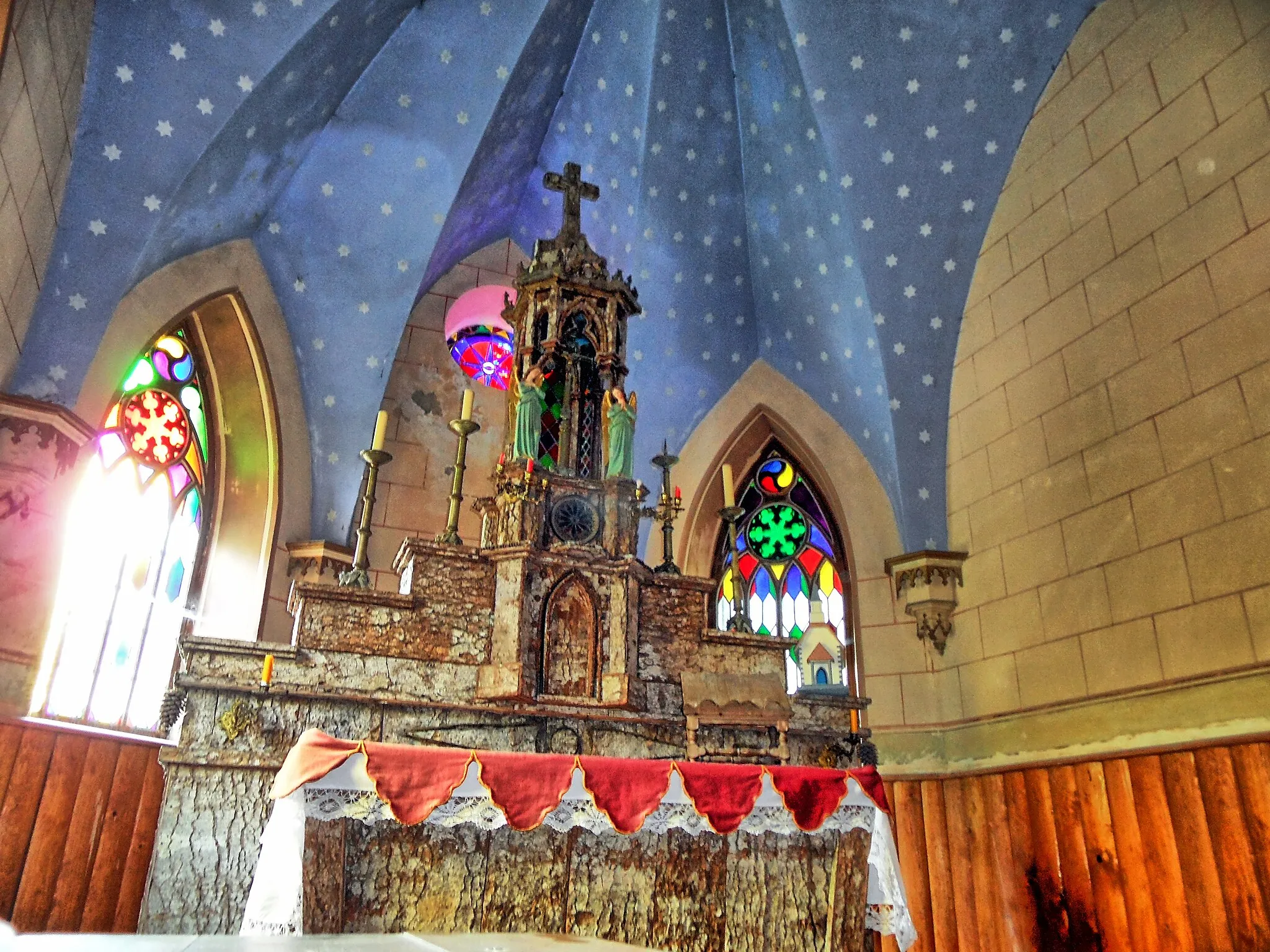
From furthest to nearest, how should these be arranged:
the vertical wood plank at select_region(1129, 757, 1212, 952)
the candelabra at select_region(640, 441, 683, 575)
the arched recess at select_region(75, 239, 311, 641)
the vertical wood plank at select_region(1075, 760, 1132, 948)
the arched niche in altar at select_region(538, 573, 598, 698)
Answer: the arched recess at select_region(75, 239, 311, 641) < the candelabra at select_region(640, 441, 683, 575) < the vertical wood plank at select_region(1075, 760, 1132, 948) < the arched niche in altar at select_region(538, 573, 598, 698) < the vertical wood plank at select_region(1129, 757, 1212, 952)

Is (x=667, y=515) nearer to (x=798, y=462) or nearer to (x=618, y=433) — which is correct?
(x=618, y=433)

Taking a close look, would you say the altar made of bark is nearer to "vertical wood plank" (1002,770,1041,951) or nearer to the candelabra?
the candelabra

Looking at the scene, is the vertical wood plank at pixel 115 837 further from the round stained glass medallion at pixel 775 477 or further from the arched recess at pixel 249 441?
the round stained glass medallion at pixel 775 477

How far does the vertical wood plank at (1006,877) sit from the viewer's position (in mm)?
7305

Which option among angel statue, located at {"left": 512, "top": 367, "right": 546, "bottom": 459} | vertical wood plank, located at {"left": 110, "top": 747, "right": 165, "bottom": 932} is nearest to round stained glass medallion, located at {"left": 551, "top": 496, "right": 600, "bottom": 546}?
angel statue, located at {"left": 512, "top": 367, "right": 546, "bottom": 459}

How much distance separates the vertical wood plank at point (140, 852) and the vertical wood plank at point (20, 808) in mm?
761

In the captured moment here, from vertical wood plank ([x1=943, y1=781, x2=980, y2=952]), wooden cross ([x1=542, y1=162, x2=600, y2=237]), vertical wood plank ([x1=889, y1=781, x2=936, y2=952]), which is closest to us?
vertical wood plank ([x1=943, y1=781, x2=980, y2=952])

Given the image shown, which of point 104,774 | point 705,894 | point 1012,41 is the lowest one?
point 705,894

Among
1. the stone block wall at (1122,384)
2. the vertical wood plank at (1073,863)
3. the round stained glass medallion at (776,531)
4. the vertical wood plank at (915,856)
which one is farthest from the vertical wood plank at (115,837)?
the vertical wood plank at (1073,863)

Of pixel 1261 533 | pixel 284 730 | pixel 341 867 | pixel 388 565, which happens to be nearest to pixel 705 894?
pixel 341 867

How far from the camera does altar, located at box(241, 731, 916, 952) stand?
4.39 meters

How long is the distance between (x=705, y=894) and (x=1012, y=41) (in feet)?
26.6

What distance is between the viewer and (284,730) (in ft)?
18.4

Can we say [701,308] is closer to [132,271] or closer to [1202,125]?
[1202,125]
